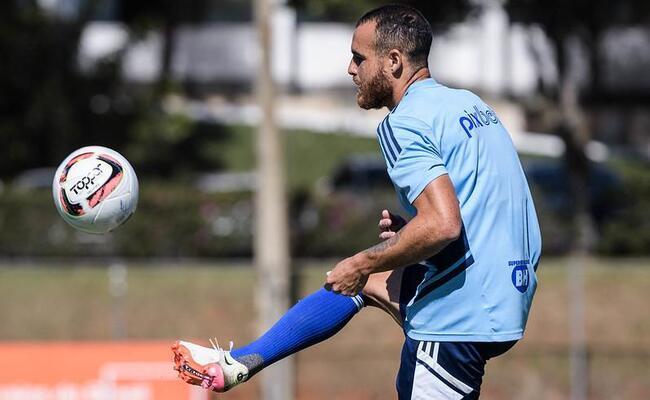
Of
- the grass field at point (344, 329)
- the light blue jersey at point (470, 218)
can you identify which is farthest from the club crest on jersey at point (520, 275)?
the grass field at point (344, 329)

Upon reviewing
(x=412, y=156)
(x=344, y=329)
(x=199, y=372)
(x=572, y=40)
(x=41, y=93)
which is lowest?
(x=199, y=372)

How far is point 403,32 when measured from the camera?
5.11m

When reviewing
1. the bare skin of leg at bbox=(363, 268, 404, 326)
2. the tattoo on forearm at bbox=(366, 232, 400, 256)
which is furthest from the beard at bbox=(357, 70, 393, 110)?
the bare skin of leg at bbox=(363, 268, 404, 326)

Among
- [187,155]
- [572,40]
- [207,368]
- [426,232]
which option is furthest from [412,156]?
[187,155]

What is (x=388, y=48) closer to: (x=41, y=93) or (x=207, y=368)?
(x=207, y=368)

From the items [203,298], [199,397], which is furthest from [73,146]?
[199,397]

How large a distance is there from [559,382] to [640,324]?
6.12ft

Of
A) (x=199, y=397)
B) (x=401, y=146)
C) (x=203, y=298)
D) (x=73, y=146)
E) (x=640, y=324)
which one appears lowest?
(x=401, y=146)

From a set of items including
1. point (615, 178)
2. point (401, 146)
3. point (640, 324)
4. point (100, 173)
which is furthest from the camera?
point (615, 178)

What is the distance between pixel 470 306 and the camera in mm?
5047

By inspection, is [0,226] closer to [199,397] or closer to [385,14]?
[199,397]

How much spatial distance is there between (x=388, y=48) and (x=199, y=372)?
157 centimetres

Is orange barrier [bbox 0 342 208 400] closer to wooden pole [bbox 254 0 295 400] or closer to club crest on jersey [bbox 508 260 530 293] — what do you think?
wooden pole [bbox 254 0 295 400]

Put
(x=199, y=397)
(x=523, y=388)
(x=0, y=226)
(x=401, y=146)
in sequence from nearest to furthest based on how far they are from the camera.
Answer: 1. (x=401, y=146)
2. (x=199, y=397)
3. (x=523, y=388)
4. (x=0, y=226)
